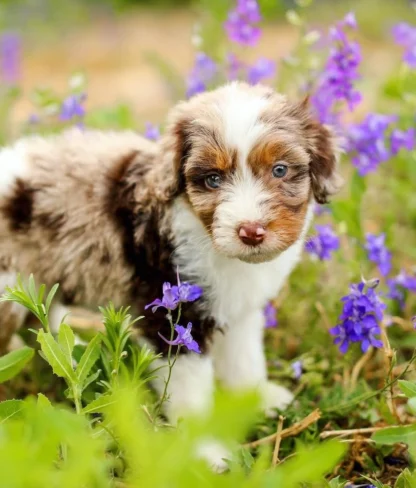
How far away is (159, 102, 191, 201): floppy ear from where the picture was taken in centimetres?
333

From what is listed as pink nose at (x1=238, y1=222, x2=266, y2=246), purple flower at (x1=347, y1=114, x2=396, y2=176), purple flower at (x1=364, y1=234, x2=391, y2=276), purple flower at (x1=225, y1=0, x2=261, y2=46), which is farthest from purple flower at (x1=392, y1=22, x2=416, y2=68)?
pink nose at (x1=238, y1=222, x2=266, y2=246)

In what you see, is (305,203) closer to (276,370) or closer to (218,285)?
(218,285)

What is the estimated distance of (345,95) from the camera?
4.17 metres

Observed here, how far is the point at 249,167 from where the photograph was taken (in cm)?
311

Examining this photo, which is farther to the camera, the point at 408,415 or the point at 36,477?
the point at 408,415

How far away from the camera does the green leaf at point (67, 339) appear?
108 inches

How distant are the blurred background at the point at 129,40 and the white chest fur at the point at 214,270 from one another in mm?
4968

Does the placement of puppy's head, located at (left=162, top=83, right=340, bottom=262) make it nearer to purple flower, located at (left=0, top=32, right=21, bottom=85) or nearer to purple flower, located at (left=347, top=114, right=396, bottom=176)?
purple flower, located at (left=347, top=114, right=396, bottom=176)

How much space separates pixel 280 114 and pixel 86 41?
10510 millimetres

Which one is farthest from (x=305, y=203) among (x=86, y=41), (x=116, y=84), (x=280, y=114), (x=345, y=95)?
(x=86, y=41)

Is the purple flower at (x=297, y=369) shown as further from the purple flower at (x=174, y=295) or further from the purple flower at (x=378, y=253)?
the purple flower at (x=174, y=295)

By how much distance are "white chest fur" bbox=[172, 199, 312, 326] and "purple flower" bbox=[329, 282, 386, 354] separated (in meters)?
0.37

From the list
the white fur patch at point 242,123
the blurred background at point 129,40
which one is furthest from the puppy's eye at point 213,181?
the blurred background at point 129,40

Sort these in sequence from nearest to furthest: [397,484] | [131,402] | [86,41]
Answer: [131,402]
[397,484]
[86,41]
